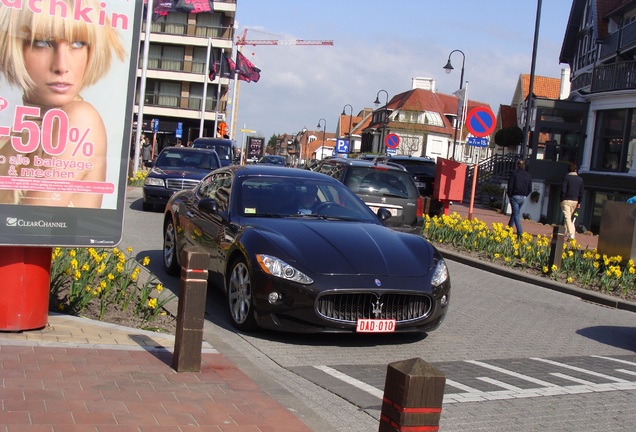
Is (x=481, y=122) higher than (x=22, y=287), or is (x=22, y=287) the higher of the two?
(x=481, y=122)

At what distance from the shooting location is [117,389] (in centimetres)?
529

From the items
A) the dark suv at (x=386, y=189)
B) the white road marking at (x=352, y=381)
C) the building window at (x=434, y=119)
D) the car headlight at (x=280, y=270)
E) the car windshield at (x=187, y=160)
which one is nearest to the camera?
the white road marking at (x=352, y=381)

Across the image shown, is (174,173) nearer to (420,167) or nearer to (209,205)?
(420,167)

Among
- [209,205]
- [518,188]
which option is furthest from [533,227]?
[209,205]

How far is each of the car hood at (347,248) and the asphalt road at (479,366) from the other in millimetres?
740

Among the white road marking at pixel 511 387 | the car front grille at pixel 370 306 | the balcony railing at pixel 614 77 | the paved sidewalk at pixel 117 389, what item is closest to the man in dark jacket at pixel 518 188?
the car front grille at pixel 370 306

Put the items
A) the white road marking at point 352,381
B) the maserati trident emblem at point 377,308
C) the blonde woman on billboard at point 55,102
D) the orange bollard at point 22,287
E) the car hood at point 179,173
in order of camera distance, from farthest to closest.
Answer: the car hood at point 179,173
the maserati trident emblem at point 377,308
the orange bollard at point 22,287
the blonde woman on billboard at point 55,102
the white road marking at point 352,381

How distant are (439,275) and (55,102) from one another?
3824 millimetres

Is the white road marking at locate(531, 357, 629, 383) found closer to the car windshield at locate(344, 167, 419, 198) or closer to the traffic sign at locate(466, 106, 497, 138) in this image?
the car windshield at locate(344, 167, 419, 198)

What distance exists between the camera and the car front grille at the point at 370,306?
730cm

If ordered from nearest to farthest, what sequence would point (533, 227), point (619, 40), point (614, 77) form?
point (533, 227) < point (614, 77) < point (619, 40)

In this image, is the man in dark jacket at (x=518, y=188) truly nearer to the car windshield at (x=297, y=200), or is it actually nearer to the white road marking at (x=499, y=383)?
the car windshield at (x=297, y=200)

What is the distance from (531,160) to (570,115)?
2933mm

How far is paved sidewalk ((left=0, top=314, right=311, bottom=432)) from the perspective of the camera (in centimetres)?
468
